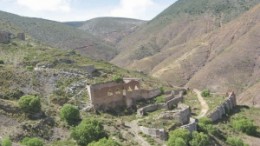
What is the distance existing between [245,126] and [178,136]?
19095mm

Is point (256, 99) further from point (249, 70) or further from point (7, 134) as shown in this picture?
point (7, 134)

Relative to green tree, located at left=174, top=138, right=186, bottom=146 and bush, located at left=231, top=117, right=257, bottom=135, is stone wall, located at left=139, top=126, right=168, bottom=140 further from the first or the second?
bush, located at left=231, top=117, right=257, bottom=135

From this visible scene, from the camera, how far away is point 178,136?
162 ft

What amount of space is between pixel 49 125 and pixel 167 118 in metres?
14.7

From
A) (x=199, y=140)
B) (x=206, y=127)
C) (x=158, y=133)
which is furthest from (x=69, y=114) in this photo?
(x=206, y=127)

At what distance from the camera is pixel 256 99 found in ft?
465

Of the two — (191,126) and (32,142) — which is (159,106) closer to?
(191,126)

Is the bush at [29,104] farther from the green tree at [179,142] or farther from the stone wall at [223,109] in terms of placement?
A: the stone wall at [223,109]

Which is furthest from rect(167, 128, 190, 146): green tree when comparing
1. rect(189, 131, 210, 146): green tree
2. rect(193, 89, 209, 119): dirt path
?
rect(193, 89, 209, 119): dirt path

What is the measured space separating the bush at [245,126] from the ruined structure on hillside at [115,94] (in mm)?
13700

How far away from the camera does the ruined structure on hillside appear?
63150 millimetres

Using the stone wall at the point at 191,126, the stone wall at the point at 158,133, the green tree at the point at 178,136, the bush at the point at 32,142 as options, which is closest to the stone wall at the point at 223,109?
A: the stone wall at the point at 191,126

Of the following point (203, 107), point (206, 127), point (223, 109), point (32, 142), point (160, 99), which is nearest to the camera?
point (32, 142)

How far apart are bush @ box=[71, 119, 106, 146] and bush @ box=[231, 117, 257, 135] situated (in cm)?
2305
